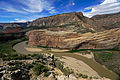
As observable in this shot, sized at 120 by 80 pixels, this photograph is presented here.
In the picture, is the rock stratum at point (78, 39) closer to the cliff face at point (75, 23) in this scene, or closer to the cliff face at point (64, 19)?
the cliff face at point (75, 23)

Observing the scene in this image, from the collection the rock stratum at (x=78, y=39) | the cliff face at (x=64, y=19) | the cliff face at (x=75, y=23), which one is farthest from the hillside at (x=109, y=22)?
the cliff face at (x=64, y=19)

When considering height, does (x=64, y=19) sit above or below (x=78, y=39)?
above

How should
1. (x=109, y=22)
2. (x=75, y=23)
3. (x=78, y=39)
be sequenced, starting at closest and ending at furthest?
(x=78, y=39), (x=109, y=22), (x=75, y=23)

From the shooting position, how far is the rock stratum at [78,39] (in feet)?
76.9

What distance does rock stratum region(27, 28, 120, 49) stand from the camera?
76.9ft

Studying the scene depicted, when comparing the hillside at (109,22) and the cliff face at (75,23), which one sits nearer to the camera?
the hillside at (109,22)

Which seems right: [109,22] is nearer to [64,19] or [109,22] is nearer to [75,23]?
[75,23]

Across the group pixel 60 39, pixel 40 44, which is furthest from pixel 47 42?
pixel 60 39

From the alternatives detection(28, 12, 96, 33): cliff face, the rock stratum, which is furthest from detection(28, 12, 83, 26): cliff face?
the rock stratum

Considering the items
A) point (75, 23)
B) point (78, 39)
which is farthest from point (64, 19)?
point (78, 39)

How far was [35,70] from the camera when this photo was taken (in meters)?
8.65

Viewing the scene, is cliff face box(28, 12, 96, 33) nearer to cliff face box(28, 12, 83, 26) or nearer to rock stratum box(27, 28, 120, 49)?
cliff face box(28, 12, 83, 26)

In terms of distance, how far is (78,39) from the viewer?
25281 millimetres

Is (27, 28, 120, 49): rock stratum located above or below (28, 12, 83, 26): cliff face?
below
